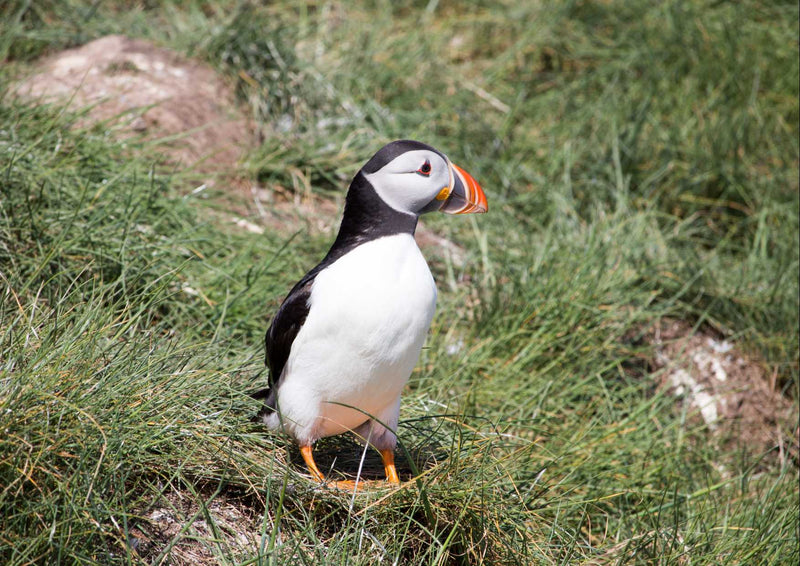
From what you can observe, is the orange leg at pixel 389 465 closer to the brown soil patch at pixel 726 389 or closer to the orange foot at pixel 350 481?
the orange foot at pixel 350 481

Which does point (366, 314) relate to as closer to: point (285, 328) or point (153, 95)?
point (285, 328)

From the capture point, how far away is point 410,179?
292cm

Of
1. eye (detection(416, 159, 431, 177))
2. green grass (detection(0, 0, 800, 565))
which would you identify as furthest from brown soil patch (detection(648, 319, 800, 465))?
eye (detection(416, 159, 431, 177))

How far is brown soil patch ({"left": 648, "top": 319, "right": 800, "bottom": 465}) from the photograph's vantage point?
4629 mm

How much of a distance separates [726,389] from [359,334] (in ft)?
9.73

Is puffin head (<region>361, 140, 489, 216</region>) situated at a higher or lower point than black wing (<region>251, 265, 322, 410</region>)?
higher

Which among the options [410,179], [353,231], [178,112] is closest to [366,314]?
[353,231]

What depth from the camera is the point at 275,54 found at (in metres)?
5.52

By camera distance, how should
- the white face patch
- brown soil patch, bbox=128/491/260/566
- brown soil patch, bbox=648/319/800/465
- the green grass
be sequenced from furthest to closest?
brown soil patch, bbox=648/319/800/465 → the white face patch → the green grass → brown soil patch, bbox=128/491/260/566

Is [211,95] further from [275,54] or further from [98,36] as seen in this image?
[98,36]

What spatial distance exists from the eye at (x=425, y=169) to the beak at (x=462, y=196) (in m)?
0.11

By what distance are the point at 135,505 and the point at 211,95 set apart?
11.2 feet

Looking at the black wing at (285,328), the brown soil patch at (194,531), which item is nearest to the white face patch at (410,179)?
the black wing at (285,328)

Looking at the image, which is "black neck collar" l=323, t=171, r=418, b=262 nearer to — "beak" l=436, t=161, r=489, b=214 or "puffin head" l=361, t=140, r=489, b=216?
"puffin head" l=361, t=140, r=489, b=216
